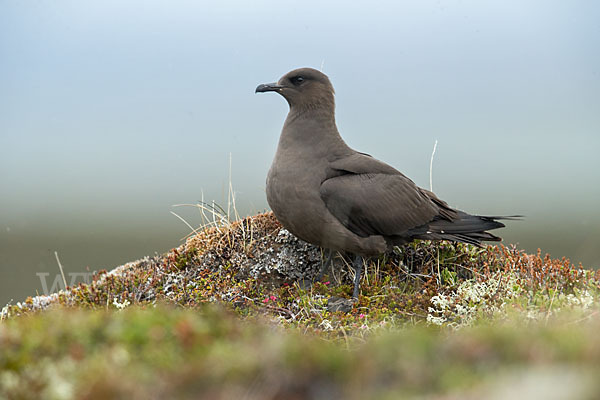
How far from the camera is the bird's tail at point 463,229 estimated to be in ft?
20.2

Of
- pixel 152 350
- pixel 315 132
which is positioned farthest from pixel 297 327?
pixel 152 350

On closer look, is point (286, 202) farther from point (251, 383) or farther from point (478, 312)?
point (251, 383)

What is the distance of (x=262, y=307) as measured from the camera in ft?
18.9

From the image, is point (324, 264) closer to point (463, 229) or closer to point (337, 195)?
point (337, 195)

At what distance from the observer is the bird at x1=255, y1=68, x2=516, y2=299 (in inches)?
227

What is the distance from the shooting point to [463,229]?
20.7ft

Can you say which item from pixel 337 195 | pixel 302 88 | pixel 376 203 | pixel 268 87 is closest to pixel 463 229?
pixel 376 203

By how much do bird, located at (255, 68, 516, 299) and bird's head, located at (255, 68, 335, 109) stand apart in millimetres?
12

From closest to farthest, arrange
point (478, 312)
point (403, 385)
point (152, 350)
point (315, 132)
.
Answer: point (403, 385) < point (152, 350) < point (478, 312) < point (315, 132)

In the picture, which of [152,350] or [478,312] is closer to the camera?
[152,350]

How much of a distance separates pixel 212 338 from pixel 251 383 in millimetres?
455

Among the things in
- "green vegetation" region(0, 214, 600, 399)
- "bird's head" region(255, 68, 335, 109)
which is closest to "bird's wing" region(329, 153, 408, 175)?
"bird's head" region(255, 68, 335, 109)

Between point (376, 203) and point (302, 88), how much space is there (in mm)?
1611

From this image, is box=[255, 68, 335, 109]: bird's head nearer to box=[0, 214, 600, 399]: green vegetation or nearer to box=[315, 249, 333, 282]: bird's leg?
box=[315, 249, 333, 282]: bird's leg
